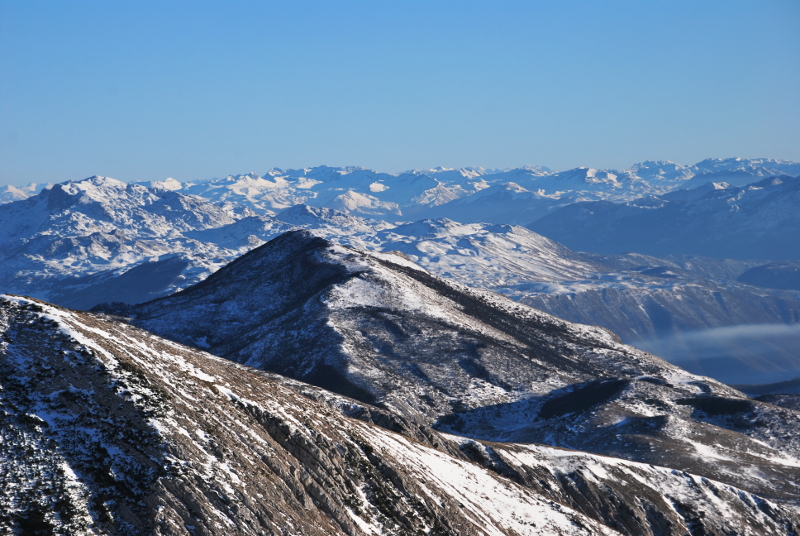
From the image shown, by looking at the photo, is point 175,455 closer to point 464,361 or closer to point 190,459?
point 190,459

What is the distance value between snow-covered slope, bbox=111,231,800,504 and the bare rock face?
163 feet

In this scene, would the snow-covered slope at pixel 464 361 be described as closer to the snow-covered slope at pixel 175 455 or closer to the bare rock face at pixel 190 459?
Answer: the bare rock face at pixel 190 459

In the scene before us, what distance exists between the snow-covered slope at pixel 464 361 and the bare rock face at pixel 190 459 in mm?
49788

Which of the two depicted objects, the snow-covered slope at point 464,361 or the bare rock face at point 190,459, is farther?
the snow-covered slope at point 464,361

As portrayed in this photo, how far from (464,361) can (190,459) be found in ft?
344

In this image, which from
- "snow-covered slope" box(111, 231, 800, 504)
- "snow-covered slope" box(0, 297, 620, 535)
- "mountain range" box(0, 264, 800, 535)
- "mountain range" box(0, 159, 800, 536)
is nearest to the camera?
"snow-covered slope" box(0, 297, 620, 535)

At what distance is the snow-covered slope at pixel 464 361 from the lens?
10925 centimetres

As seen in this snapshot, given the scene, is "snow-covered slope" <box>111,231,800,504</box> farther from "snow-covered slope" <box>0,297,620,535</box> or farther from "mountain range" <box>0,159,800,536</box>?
"snow-covered slope" <box>0,297,620,535</box>

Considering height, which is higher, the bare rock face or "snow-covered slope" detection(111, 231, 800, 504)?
the bare rock face

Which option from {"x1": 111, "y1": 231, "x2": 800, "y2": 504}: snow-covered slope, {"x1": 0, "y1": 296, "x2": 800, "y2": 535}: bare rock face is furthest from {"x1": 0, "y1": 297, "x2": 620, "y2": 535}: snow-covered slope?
{"x1": 111, "y1": 231, "x2": 800, "y2": 504}: snow-covered slope

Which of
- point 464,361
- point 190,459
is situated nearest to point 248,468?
point 190,459

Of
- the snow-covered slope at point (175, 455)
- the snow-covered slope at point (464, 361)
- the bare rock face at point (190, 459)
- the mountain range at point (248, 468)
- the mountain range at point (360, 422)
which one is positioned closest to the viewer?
the snow-covered slope at point (175, 455)

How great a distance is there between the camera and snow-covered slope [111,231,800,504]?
109 metres

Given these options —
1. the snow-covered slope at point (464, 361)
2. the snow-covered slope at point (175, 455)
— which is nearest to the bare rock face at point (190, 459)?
the snow-covered slope at point (175, 455)
